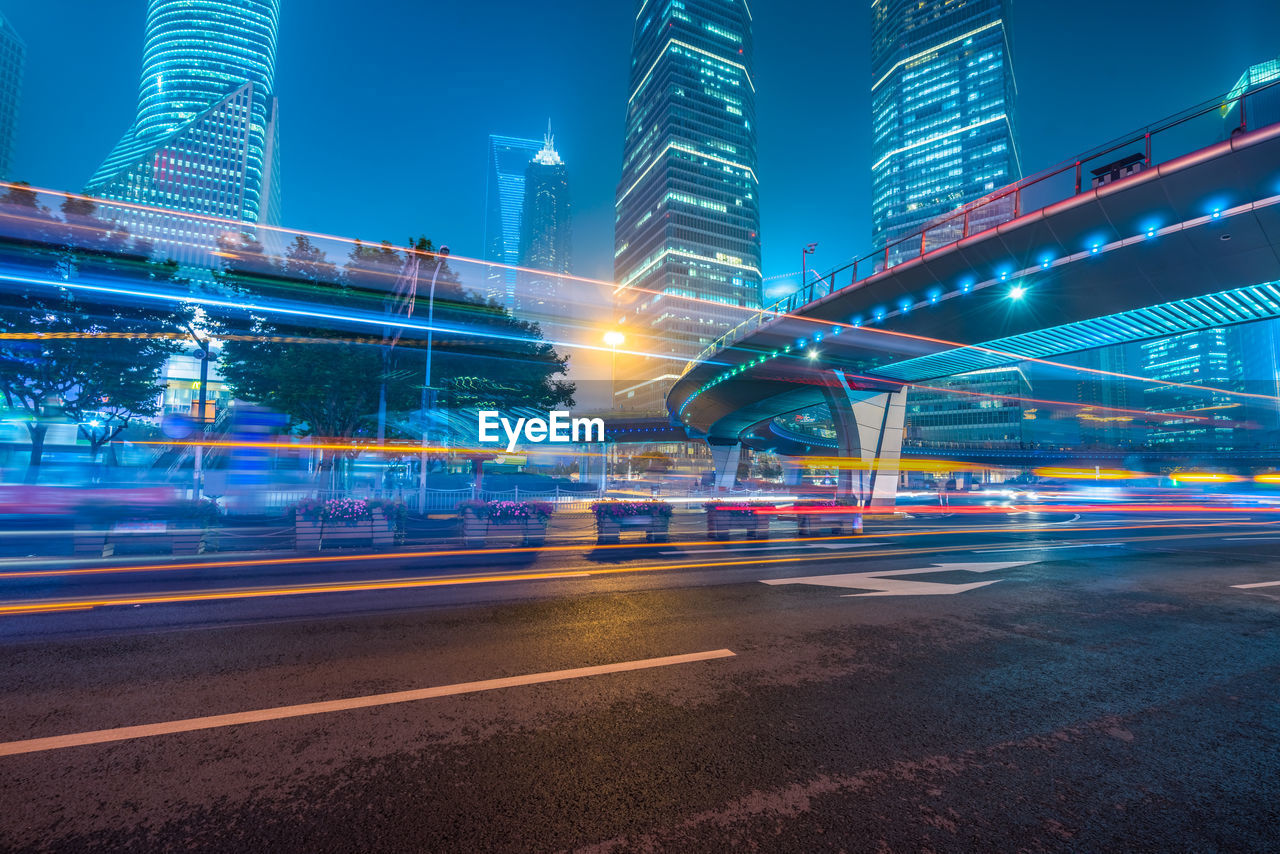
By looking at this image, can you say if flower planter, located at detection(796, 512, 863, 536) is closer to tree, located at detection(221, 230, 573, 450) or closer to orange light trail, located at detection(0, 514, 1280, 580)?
orange light trail, located at detection(0, 514, 1280, 580)

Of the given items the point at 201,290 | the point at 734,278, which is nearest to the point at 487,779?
the point at 201,290

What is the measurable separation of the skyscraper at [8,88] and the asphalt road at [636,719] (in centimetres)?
19396

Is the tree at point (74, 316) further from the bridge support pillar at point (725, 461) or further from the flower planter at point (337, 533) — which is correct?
the bridge support pillar at point (725, 461)

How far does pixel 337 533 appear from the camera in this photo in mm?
13109

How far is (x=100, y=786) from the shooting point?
3029 millimetres

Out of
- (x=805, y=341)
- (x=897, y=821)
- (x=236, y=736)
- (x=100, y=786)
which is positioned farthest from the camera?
(x=805, y=341)

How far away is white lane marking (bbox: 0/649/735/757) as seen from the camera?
358 cm

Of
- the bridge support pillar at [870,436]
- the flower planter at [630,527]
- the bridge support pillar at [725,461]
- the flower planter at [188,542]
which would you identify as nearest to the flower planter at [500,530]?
the flower planter at [630,527]

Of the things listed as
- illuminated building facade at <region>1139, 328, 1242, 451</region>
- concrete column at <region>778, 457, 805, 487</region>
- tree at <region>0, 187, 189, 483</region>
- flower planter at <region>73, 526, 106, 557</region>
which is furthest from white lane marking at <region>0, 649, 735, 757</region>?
illuminated building facade at <region>1139, 328, 1242, 451</region>

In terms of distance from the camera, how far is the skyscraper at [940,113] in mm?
134125

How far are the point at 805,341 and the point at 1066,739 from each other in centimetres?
2809

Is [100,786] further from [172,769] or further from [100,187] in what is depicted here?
[100,187]

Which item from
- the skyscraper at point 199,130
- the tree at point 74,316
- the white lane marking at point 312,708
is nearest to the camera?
the white lane marking at point 312,708

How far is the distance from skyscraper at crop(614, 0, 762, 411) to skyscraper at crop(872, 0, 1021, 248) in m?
44.4
